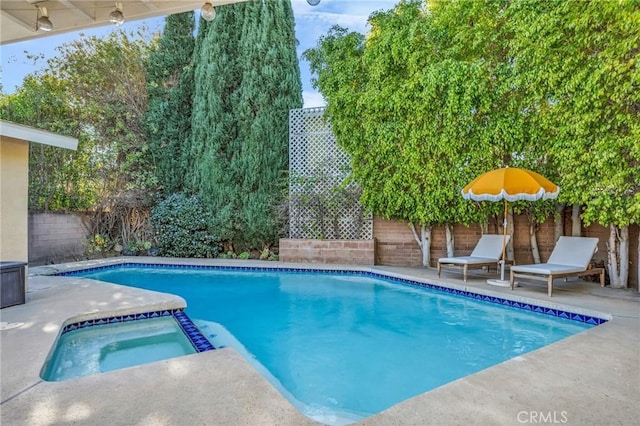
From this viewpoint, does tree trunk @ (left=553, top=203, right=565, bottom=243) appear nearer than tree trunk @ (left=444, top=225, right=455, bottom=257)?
Yes

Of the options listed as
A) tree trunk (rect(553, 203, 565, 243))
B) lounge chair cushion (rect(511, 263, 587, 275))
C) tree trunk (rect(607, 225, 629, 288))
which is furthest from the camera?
tree trunk (rect(553, 203, 565, 243))

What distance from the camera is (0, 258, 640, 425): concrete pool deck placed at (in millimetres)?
2225

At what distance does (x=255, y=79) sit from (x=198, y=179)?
3.40 meters

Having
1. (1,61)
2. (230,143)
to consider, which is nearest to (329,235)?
(230,143)

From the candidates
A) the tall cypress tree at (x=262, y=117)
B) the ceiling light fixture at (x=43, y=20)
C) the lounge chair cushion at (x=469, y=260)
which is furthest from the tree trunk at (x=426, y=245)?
the ceiling light fixture at (x=43, y=20)

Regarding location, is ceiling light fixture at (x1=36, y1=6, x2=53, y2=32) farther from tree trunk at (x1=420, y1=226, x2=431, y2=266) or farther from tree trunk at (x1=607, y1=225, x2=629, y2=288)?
tree trunk at (x1=607, y1=225, x2=629, y2=288)

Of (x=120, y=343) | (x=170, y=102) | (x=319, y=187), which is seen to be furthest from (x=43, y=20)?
(x=170, y=102)

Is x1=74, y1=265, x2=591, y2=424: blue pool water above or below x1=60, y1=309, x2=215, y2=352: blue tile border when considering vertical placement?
below

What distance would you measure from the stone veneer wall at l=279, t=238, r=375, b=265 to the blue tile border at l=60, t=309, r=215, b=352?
16.3 feet

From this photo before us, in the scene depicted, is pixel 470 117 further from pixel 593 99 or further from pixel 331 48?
pixel 331 48

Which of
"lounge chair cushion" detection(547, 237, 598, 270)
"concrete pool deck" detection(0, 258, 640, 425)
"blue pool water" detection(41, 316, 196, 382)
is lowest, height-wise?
"blue pool water" detection(41, 316, 196, 382)

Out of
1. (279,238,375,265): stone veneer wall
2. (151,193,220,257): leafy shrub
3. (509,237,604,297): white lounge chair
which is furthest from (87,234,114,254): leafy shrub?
(509,237,604,297): white lounge chair

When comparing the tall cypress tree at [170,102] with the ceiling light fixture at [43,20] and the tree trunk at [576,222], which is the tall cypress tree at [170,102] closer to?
the ceiling light fixture at [43,20]

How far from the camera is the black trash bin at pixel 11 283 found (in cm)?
464
